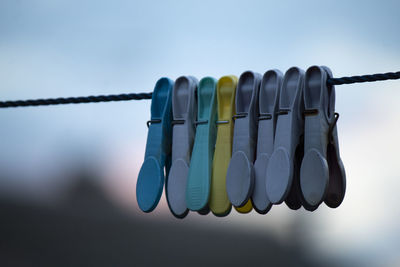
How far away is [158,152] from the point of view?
113cm

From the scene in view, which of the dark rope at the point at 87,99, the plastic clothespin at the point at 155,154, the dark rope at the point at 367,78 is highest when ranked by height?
the dark rope at the point at 367,78

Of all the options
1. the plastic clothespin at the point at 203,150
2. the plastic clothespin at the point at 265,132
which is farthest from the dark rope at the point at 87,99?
the plastic clothespin at the point at 265,132

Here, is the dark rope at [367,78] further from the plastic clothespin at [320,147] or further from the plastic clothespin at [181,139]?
the plastic clothespin at [181,139]

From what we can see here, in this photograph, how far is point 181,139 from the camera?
3.68 ft

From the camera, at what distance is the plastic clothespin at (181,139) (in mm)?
1103

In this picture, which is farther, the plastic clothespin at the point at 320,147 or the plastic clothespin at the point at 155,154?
the plastic clothespin at the point at 155,154

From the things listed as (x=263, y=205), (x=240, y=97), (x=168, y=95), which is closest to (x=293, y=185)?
(x=263, y=205)

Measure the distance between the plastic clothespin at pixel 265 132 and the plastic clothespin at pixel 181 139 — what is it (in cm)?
15

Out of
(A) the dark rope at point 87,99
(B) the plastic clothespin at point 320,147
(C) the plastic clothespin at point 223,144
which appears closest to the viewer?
(B) the plastic clothespin at point 320,147

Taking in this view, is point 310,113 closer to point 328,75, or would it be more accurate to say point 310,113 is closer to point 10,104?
point 328,75

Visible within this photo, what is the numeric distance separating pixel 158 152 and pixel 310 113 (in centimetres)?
32

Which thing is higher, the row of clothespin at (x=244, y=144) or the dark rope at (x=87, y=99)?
the dark rope at (x=87, y=99)

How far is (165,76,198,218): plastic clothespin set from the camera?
110 cm

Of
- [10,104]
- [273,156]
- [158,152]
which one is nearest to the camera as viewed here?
[273,156]
